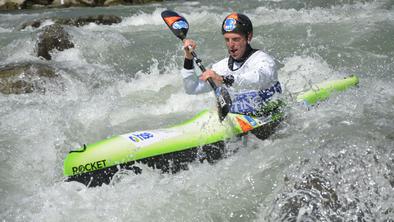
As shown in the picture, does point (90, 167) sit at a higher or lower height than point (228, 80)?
lower

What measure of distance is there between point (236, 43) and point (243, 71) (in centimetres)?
28

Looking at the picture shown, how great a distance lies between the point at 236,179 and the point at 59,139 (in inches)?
99.7

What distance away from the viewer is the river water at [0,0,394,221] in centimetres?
374

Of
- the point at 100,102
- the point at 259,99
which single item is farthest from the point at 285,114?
the point at 100,102

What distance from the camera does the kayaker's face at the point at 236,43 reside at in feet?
15.2

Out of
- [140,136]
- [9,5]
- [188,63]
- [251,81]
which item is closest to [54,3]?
[9,5]

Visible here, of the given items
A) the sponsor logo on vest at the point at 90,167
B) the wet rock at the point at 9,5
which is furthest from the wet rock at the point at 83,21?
the sponsor logo on vest at the point at 90,167

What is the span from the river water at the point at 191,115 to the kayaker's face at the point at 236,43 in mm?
766

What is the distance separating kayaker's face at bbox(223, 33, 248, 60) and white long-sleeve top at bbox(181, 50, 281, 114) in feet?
0.34

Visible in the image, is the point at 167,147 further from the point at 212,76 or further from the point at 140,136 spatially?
the point at 212,76

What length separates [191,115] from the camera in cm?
673

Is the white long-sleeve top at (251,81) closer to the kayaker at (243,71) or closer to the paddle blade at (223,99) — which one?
the kayaker at (243,71)

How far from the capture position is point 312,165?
3896 mm

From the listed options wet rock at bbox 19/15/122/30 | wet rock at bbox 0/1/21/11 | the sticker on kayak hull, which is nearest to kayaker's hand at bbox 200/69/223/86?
the sticker on kayak hull
